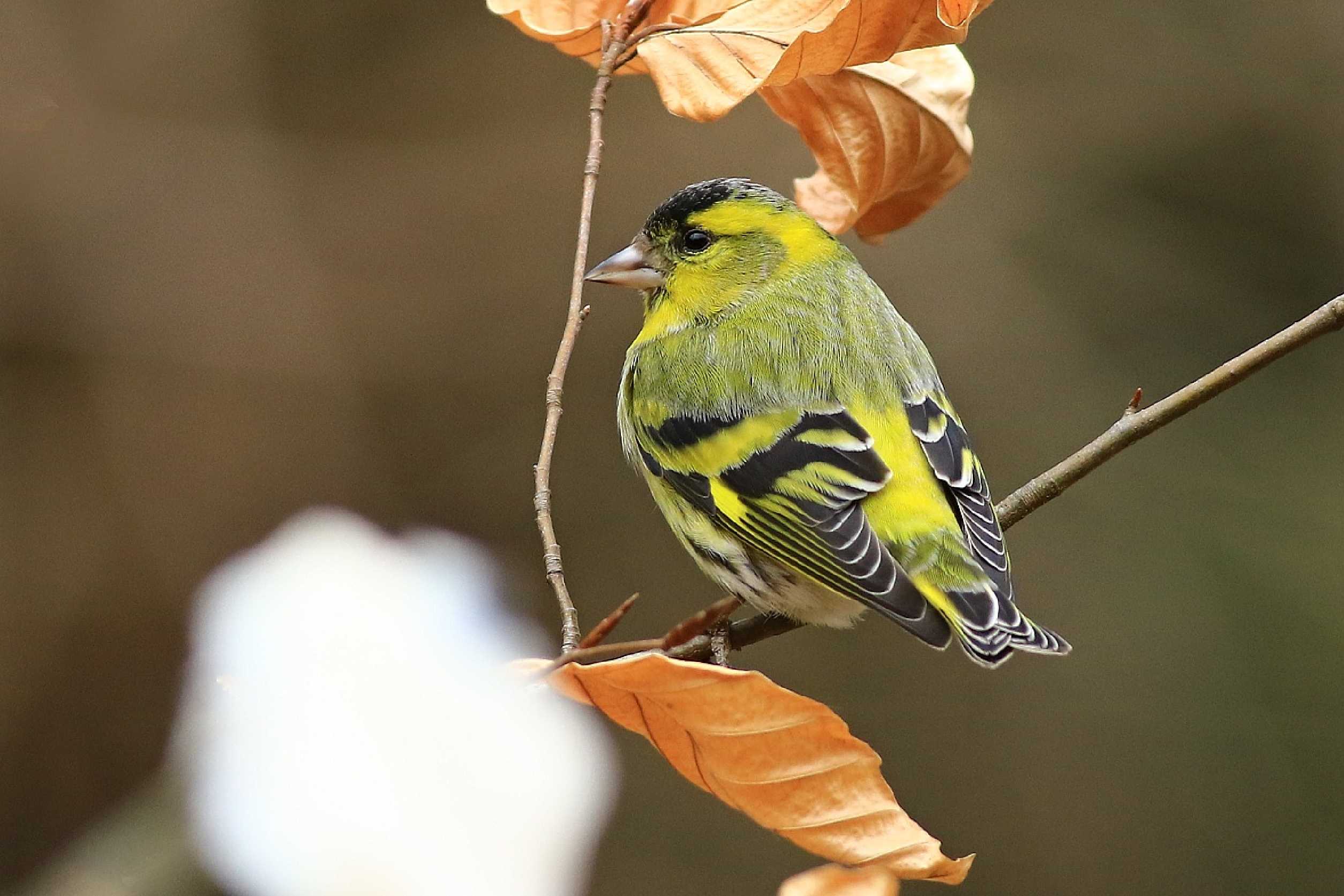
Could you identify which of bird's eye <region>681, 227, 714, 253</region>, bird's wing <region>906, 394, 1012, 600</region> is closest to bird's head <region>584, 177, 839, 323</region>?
bird's eye <region>681, 227, 714, 253</region>

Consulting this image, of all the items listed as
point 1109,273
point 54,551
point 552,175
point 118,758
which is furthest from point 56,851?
point 1109,273

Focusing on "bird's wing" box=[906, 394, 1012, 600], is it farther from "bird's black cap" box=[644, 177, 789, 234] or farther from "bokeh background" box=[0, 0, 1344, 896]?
"bokeh background" box=[0, 0, 1344, 896]

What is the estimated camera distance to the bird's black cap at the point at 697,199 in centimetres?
272

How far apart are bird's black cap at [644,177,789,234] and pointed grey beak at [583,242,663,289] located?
56mm

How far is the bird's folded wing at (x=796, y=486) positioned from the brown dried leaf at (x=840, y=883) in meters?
0.77

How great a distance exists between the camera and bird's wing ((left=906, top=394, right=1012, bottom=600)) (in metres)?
2.20

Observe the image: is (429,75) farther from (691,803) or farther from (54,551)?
(691,803)

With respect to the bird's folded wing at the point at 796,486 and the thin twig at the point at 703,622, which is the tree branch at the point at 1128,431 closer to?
the thin twig at the point at 703,622

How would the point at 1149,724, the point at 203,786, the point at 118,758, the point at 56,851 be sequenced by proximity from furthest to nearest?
the point at 1149,724, the point at 118,758, the point at 56,851, the point at 203,786

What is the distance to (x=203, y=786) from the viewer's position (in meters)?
1.78

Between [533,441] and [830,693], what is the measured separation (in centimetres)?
124

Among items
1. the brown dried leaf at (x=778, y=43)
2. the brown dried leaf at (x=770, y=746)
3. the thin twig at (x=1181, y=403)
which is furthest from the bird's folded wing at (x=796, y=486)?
the brown dried leaf at (x=778, y=43)

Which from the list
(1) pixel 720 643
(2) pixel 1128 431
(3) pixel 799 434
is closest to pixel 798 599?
(1) pixel 720 643

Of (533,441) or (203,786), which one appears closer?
(203,786)
